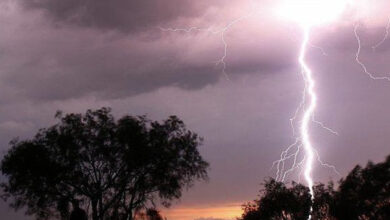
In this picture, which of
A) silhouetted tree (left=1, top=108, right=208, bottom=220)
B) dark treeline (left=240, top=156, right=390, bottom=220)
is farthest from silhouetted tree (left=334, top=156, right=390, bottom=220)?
silhouetted tree (left=1, top=108, right=208, bottom=220)

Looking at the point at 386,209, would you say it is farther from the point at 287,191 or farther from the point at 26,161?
the point at 287,191

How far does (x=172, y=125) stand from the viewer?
5103 centimetres

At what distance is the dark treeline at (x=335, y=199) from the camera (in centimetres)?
5916

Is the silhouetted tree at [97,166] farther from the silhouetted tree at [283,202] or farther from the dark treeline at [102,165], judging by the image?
the silhouetted tree at [283,202]

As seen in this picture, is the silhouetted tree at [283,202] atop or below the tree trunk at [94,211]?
atop

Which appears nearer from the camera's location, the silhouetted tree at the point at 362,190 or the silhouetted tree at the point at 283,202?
the silhouetted tree at the point at 362,190

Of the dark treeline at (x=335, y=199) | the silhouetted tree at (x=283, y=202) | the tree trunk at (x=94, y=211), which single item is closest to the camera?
the tree trunk at (x=94, y=211)

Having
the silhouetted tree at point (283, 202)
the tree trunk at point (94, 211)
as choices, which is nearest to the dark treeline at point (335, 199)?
the silhouetted tree at point (283, 202)

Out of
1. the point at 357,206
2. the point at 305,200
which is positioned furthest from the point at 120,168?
the point at 305,200

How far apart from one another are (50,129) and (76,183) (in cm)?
489

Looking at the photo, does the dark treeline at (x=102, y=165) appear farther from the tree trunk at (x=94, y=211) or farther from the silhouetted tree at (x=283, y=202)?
the silhouetted tree at (x=283, y=202)

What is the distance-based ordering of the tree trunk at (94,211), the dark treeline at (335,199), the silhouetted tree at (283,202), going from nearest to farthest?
the tree trunk at (94,211) → the dark treeline at (335,199) → the silhouetted tree at (283,202)

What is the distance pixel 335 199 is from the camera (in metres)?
70.6

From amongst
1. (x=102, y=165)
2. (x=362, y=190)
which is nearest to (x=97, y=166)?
(x=102, y=165)
